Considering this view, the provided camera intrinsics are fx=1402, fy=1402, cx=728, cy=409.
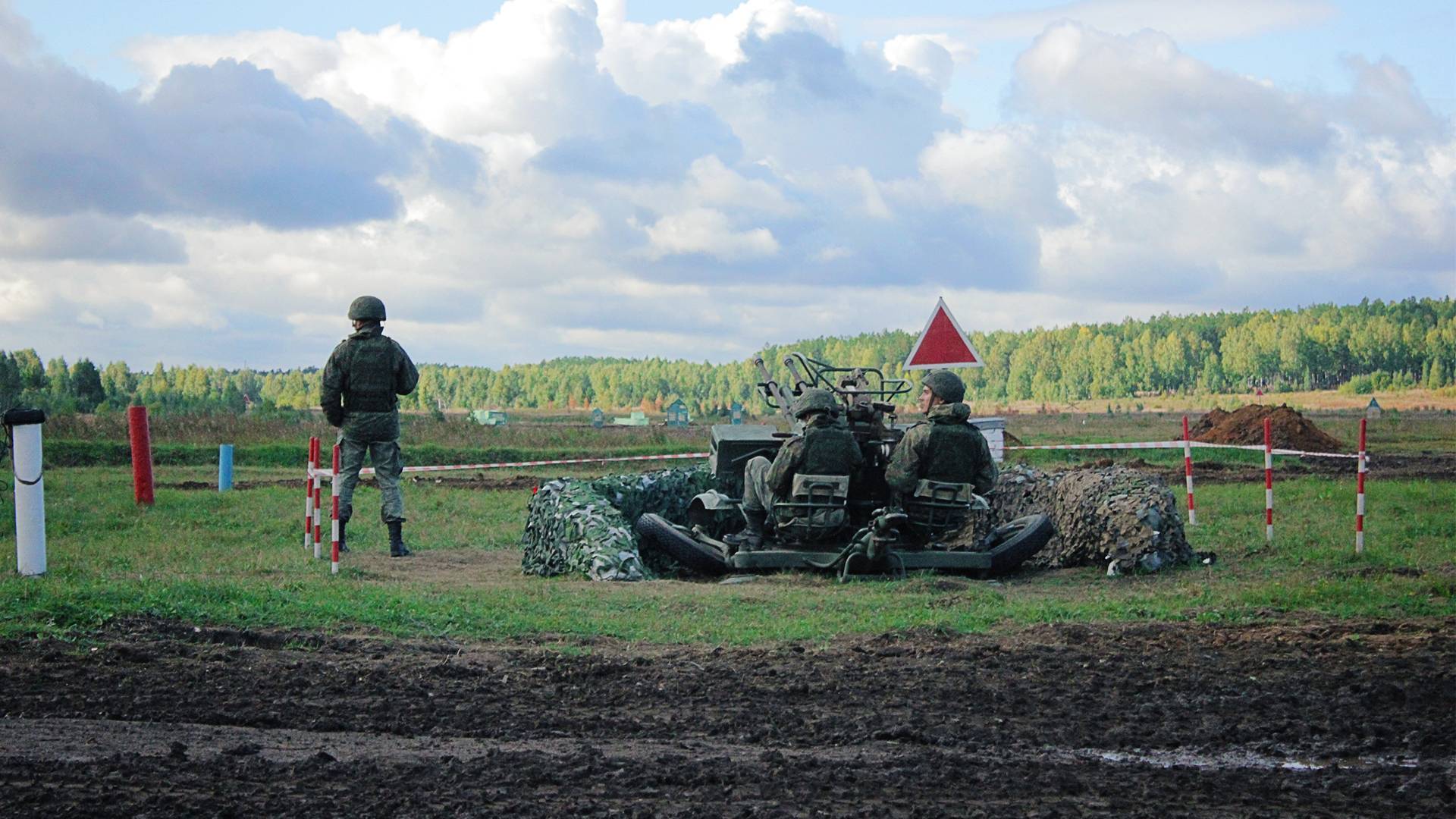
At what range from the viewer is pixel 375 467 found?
1434cm

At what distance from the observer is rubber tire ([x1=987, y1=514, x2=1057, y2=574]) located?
1266 cm

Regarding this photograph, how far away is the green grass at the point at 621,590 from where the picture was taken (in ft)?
29.6

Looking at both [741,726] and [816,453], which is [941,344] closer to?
[816,453]

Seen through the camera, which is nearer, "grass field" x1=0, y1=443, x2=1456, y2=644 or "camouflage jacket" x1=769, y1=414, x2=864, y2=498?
"grass field" x1=0, y1=443, x2=1456, y2=644

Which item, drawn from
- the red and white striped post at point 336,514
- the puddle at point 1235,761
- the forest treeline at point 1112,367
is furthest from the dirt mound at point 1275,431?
the forest treeline at point 1112,367

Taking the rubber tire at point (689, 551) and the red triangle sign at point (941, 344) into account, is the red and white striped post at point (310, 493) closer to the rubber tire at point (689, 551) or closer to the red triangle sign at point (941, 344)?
the rubber tire at point (689, 551)

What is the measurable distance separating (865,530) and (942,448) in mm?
1007

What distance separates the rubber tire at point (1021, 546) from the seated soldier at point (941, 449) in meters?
0.54

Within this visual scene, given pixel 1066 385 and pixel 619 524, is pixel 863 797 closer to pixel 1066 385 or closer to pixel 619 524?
pixel 619 524

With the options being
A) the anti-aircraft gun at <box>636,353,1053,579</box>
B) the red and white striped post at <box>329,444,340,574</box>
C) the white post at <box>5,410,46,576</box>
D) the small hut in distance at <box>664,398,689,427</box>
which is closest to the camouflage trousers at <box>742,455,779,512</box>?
the anti-aircraft gun at <box>636,353,1053,579</box>

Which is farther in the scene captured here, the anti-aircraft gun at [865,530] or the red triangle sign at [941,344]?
the red triangle sign at [941,344]

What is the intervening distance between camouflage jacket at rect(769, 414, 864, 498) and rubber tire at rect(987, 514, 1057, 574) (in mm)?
1555

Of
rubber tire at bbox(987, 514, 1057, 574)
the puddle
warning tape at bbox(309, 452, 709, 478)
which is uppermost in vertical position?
warning tape at bbox(309, 452, 709, 478)

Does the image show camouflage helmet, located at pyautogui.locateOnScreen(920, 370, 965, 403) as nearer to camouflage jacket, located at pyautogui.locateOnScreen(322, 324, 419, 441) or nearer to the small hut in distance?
camouflage jacket, located at pyautogui.locateOnScreen(322, 324, 419, 441)
